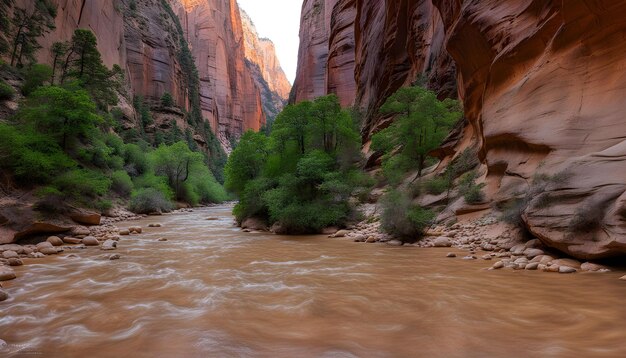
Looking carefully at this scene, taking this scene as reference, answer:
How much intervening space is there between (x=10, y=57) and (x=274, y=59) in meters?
148

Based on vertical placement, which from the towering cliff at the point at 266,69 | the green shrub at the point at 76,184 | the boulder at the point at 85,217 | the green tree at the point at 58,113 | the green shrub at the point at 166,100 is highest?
the towering cliff at the point at 266,69

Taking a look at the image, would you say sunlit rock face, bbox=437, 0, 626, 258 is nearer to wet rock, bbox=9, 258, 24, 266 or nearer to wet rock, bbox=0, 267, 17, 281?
wet rock, bbox=0, 267, 17, 281

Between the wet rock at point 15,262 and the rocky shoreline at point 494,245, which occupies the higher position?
the wet rock at point 15,262

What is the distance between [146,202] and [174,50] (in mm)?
44165

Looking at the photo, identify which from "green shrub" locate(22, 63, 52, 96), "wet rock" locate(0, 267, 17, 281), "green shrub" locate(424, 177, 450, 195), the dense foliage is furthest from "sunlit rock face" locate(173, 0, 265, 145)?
"wet rock" locate(0, 267, 17, 281)

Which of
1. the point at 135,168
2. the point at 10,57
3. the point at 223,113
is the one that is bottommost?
the point at 135,168

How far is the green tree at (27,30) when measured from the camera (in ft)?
74.2

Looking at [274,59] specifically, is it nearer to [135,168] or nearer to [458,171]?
[135,168]

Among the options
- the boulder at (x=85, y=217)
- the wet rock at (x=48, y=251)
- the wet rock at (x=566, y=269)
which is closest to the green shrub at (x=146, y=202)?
the boulder at (x=85, y=217)

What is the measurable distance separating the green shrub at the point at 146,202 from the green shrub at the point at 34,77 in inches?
377

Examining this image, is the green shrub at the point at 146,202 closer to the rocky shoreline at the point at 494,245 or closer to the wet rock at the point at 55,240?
the wet rock at the point at 55,240

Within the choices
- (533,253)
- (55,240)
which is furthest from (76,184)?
(533,253)

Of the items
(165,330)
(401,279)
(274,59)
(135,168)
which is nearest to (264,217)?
(401,279)

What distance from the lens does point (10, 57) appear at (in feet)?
73.1
